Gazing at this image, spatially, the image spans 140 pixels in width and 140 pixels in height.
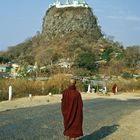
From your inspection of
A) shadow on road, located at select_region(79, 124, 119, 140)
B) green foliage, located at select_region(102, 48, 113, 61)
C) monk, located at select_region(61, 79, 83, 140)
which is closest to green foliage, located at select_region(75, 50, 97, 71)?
green foliage, located at select_region(102, 48, 113, 61)

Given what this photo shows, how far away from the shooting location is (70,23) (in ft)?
322

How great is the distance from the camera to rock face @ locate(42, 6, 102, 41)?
3802 inches

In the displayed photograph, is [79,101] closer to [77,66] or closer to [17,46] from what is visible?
[77,66]

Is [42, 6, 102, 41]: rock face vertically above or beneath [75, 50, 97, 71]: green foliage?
above

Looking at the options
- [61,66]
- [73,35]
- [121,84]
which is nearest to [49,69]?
[61,66]

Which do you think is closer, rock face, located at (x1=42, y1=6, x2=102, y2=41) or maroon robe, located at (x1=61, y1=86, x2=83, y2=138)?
maroon robe, located at (x1=61, y1=86, x2=83, y2=138)

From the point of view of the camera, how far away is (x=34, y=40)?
103438mm

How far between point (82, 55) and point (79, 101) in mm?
62478

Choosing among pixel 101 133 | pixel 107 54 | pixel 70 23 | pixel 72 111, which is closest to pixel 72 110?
pixel 72 111

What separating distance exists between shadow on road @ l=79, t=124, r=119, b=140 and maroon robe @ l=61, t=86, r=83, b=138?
227cm

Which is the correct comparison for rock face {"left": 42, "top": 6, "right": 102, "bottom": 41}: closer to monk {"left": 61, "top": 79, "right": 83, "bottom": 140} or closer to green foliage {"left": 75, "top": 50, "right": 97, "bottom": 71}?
green foliage {"left": 75, "top": 50, "right": 97, "bottom": 71}

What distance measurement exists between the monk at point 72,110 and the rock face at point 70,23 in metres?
83.9

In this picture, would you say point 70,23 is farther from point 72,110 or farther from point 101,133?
point 72,110

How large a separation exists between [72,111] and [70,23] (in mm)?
87641
